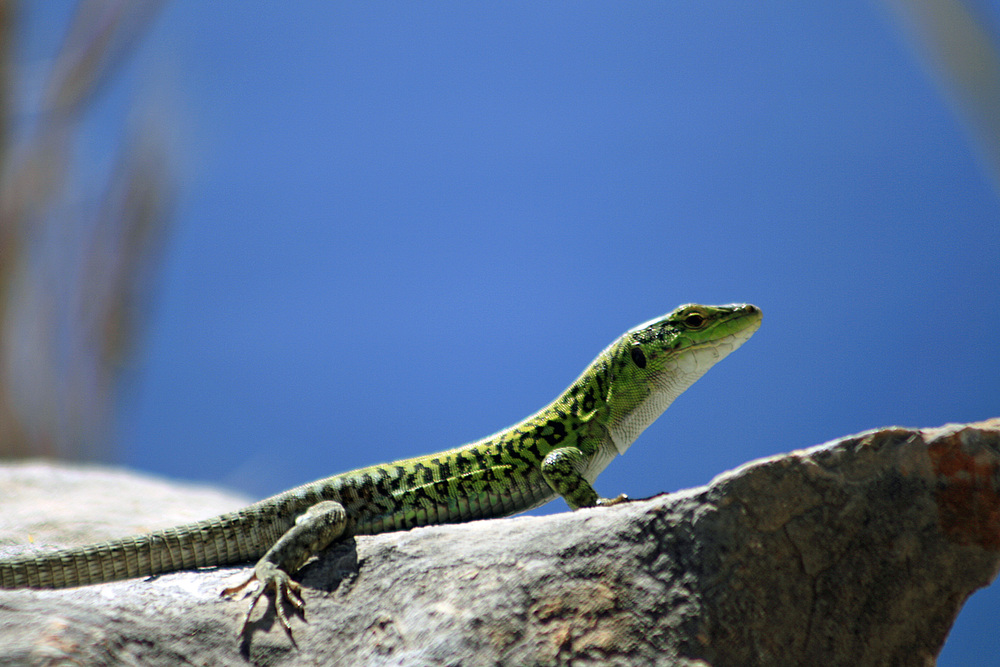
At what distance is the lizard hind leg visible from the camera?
4.10 m

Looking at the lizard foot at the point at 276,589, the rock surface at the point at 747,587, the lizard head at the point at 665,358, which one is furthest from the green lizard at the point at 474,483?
the rock surface at the point at 747,587

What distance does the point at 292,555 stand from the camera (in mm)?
4414

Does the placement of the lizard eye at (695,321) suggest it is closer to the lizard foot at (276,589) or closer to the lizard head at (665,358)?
the lizard head at (665,358)

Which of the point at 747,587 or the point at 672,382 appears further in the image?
the point at 672,382

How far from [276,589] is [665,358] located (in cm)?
286

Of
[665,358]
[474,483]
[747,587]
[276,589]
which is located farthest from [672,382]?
[276,589]

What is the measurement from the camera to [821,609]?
3.52 meters

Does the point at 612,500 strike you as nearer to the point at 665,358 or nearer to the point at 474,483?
the point at 474,483

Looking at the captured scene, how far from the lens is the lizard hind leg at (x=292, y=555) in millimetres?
4098

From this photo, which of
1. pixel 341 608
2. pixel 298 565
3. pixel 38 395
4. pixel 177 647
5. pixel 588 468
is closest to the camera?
pixel 177 647

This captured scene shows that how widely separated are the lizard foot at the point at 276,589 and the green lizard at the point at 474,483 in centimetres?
12

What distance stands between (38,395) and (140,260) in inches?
98.8

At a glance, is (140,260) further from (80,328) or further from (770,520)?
(770,520)

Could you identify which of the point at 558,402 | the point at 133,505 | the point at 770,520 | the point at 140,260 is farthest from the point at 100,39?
the point at 770,520
